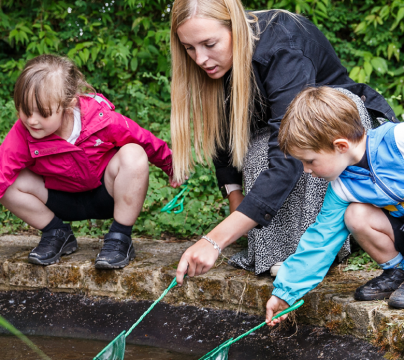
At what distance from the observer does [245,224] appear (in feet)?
5.49


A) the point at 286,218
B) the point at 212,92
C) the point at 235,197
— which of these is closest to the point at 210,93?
the point at 212,92

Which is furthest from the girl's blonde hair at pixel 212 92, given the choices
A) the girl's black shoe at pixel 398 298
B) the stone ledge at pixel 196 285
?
the girl's black shoe at pixel 398 298

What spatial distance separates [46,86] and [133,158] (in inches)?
20.1

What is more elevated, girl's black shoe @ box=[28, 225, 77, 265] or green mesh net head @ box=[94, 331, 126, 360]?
green mesh net head @ box=[94, 331, 126, 360]

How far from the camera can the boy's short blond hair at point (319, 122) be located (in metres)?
1.59

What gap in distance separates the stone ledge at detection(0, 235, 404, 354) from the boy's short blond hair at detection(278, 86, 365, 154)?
2.00ft

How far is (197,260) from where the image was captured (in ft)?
5.08

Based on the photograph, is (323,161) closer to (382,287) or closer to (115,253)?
(382,287)

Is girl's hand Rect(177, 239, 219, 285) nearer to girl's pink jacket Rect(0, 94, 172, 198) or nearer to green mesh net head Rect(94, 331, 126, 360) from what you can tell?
green mesh net head Rect(94, 331, 126, 360)

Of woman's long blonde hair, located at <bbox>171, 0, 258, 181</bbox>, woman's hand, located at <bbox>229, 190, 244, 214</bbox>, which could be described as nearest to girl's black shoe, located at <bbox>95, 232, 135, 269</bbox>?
woman's long blonde hair, located at <bbox>171, 0, 258, 181</bbox>

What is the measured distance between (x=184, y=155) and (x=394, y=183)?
0.97m

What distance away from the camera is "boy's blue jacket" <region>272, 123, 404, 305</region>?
164 cm

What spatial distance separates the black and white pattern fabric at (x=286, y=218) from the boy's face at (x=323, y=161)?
13.9 inches

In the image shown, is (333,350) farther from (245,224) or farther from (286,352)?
(245,224)
